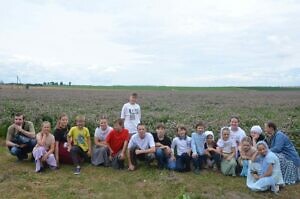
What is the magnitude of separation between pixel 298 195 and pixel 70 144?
5.11 metres

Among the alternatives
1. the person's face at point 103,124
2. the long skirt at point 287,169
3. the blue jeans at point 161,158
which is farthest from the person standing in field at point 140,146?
the long skirt at point 287,169

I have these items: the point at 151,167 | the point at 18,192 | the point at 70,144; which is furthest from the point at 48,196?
the point at 151,167

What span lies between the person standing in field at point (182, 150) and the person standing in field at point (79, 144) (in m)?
2.08

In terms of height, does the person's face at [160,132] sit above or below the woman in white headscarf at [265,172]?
above

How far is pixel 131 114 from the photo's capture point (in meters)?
10.3

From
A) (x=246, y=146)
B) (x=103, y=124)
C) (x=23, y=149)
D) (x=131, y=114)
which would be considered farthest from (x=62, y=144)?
(x=246, y=146)

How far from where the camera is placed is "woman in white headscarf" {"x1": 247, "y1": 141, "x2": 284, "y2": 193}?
7.76 m

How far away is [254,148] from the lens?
340 inches

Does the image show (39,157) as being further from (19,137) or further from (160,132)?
(160,132)

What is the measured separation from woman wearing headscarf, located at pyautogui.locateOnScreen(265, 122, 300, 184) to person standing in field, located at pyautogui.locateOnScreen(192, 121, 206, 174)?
5.23 feet

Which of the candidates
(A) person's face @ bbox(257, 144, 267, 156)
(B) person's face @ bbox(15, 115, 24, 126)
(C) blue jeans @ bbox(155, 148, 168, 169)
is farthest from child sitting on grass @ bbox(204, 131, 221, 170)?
(B) person's face @ bbox(15, 115, 24, 126)

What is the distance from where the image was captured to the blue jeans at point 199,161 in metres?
9.23

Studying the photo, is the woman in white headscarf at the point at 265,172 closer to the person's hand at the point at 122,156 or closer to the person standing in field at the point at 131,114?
the person's hand at the point at 122,156

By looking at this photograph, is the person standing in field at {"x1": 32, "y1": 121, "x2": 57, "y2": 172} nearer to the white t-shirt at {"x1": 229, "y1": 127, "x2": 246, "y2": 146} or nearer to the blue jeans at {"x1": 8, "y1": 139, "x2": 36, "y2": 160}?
the blue jeans at {"x1": 8, "y1": 139, "x2": 36, "y2": 160}
